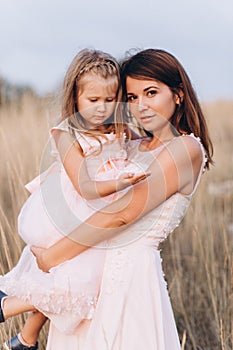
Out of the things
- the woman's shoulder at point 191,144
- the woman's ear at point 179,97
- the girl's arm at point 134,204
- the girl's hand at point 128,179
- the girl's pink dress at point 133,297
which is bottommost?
the girl's pink dress at point 133,297

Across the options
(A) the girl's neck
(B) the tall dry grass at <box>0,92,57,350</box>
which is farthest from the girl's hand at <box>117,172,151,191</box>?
(B) the tall dry grass at <box>0,92,57,350</box>

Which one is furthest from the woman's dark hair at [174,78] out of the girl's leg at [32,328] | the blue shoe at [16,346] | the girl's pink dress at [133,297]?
the blue shoe at [16,346]

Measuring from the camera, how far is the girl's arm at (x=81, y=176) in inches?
78.0

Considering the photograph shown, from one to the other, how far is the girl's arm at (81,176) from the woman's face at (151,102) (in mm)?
251

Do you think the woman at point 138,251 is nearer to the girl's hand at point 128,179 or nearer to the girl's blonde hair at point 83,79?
the girl's hand at point 128,179

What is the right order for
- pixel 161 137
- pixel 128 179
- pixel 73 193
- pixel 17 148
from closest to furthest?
pixel 128 179 → pixel 73 193 → pixel 161 137 → pixel 17 148

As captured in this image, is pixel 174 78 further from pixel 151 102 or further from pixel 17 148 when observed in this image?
pixel 17 148

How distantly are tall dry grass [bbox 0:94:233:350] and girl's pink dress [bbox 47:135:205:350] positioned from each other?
0.67ft

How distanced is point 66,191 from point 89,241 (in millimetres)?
267

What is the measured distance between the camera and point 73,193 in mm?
2188

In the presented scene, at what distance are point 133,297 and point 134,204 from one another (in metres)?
0.31

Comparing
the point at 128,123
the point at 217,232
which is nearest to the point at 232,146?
the point at 217,232

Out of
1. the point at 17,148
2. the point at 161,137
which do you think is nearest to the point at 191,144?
the point at 161,137

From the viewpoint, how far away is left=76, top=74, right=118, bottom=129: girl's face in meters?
2.30
